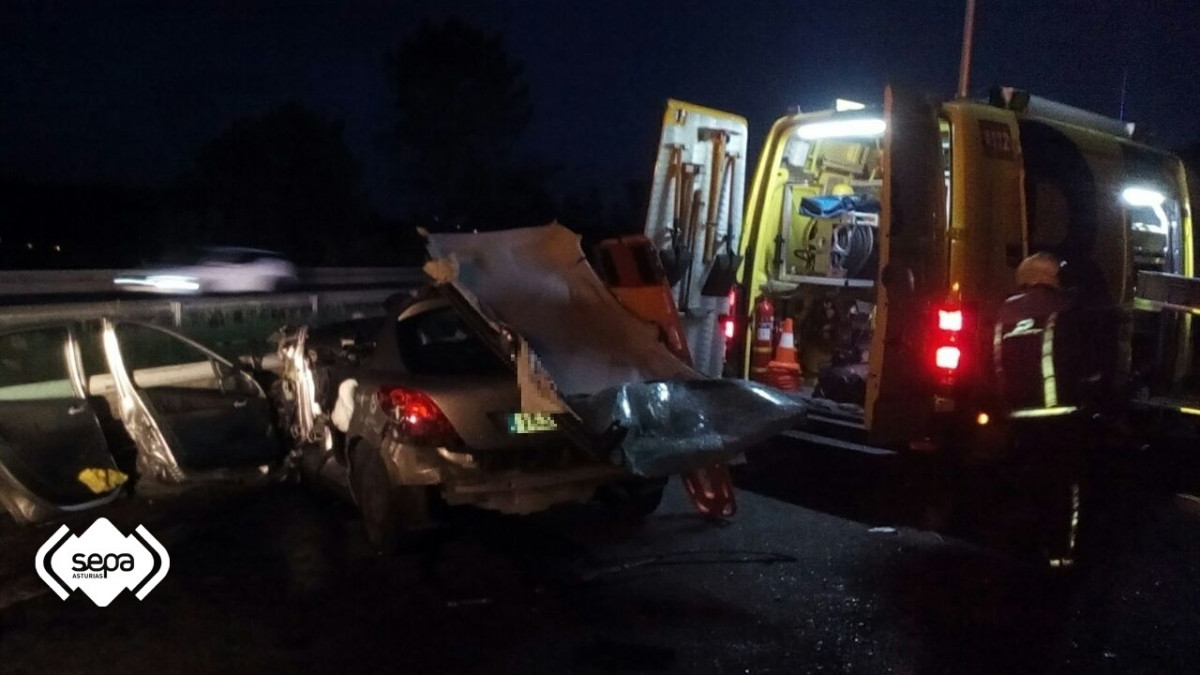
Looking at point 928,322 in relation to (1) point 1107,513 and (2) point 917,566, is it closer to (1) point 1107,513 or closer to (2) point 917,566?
(2) point 917,566

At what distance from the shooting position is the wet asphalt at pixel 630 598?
4.72 meters

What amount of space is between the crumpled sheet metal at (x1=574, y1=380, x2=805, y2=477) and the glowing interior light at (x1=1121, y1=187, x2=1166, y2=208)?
2.82 metres

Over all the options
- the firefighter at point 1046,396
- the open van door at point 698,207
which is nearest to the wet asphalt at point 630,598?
the firefighter at point 1046,396

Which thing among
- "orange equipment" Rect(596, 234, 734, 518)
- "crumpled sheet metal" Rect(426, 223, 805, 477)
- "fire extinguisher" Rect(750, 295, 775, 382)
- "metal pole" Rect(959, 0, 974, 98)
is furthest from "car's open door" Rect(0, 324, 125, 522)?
"metal pole" Rect(959, 0, 974, 98)

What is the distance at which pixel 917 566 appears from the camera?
607cm

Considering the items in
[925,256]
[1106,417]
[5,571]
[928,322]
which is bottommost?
[5,571]

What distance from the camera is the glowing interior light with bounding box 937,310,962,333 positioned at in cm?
581

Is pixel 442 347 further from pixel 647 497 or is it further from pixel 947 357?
pixel 947 357

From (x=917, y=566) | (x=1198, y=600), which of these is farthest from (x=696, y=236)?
(x=1198, y=600)

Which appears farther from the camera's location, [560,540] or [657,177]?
[657,177]

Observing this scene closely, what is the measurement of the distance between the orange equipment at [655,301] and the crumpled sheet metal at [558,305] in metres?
0.14

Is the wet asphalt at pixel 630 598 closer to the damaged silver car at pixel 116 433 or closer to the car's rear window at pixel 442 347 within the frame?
the damaged silver car at pixel 116 433

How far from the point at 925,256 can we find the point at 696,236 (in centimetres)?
259
